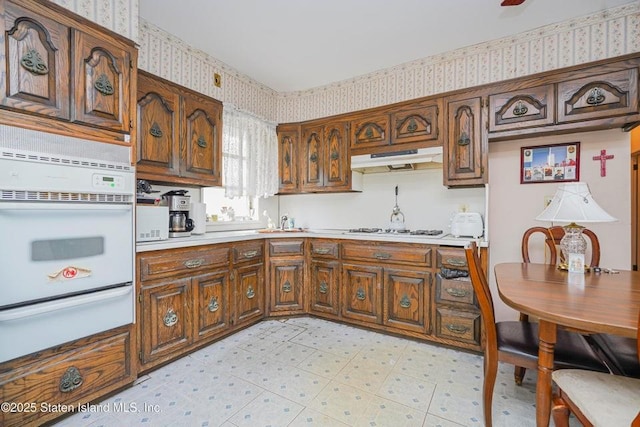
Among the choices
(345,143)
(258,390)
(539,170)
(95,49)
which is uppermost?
(95,49)

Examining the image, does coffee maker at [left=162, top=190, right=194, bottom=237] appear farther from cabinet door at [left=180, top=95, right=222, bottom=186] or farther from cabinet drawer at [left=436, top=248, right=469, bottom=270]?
cabinet drawer at [left=436, top=248, right=469, bottom=270]

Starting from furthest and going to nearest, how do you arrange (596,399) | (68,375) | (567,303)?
(68,375) → (567,303) → (596,399)

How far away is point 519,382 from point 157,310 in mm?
2512

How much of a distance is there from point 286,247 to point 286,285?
1.33 ft

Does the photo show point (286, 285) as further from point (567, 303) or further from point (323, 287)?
point (567, 303)

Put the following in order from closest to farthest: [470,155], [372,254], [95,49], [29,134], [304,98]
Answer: [29,134], [95,49], [470,155], [372,254], [304,98]

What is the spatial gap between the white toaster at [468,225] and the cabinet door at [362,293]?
766 millimetres

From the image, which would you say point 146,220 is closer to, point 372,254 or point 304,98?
point 372,254

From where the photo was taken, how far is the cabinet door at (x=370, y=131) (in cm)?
295

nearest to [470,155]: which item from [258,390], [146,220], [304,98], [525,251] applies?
[525,251]

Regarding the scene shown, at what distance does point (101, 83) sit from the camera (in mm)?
1720

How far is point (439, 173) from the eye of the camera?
298 cm

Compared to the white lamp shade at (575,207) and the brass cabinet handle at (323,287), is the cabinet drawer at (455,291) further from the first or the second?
the brass cabinet handle at (323,287)

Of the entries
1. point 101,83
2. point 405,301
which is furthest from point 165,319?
point 405,301
